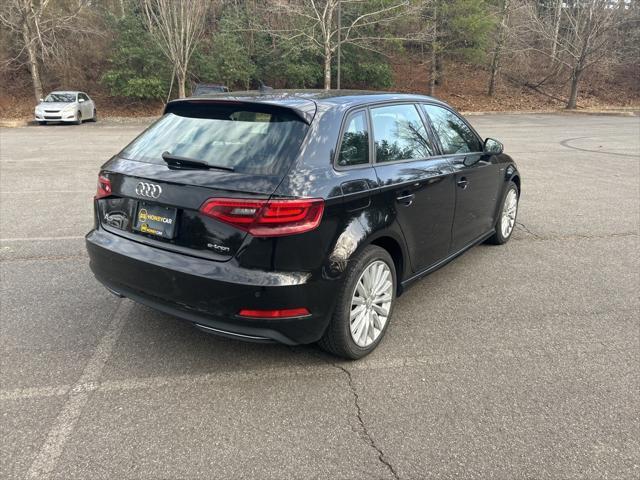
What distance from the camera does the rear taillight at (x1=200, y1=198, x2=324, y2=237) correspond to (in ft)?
8.68

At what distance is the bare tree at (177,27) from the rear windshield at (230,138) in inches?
931

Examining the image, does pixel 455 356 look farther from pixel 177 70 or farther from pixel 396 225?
pixel 177 70

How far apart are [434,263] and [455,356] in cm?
89

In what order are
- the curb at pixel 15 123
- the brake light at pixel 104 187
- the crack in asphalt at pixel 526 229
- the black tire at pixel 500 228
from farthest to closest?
the curb at pixel 15 123 → the crack in asphalt at pixel 526 229 → the black tire at pixel 500 228 → the brake light at pixel 104 187

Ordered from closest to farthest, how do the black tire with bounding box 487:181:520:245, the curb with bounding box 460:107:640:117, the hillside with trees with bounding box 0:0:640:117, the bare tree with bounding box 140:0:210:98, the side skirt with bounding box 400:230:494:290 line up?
the side skirt with bounding box 400:230:494:290, the black tire with bounding box 487:181:520:245, the bare tree with bounding box 140:0:210:98, the hillside with trees with bounding box 0:0:640:117, the curb with bounding box 460:107:640:117

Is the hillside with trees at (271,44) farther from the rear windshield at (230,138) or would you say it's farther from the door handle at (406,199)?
the door handle at (406,199)

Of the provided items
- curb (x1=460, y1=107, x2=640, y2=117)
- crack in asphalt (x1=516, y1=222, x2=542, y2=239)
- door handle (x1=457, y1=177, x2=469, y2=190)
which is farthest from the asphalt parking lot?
curb (x1=460, y1=107, x2=640, y2=117)

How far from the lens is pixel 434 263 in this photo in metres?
3.99

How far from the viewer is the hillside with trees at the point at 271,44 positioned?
25.9 m

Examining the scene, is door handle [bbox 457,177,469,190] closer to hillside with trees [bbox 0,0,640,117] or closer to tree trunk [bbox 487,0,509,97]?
hillside with trees [bbox 0,0,640,117]

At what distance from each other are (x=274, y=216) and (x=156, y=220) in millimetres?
801

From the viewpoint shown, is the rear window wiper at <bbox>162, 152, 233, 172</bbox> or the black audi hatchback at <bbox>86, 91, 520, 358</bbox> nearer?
the black audi hatchback at <bbox>86, 91, 520, 358</bbox>

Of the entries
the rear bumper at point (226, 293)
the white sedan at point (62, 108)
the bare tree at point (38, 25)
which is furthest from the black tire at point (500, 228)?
the bare tree at point (38, 25)

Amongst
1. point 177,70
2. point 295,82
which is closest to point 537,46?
point 295,82
